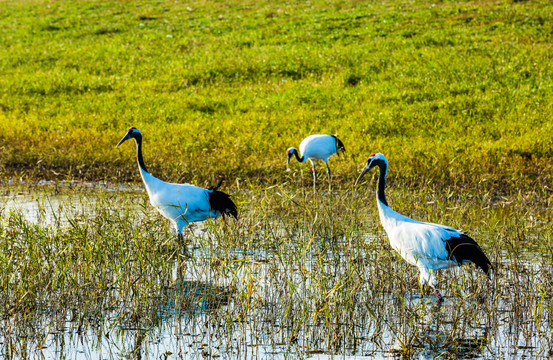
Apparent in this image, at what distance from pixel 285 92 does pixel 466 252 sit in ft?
38.6

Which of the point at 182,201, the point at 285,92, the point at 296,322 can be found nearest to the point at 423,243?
the point at 296,322

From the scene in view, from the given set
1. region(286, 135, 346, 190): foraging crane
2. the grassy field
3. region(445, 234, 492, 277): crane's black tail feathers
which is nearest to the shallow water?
region(445, 234, 492, 277): crane's black tail feathers

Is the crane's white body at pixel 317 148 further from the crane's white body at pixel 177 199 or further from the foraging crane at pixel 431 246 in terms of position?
the foraging crane at pixel 431 246

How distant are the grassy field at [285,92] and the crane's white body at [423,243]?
344 centimetres

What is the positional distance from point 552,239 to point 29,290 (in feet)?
18.7

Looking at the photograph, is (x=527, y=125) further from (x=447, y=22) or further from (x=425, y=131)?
(x=447, y=22)

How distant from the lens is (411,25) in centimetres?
2228

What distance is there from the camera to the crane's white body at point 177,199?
8188 millimetres

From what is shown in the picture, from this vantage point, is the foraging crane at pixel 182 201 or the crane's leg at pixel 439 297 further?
the foraging crane at pixel 182 201

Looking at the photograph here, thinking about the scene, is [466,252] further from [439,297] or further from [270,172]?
[270,172]

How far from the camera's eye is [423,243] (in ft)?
20.6

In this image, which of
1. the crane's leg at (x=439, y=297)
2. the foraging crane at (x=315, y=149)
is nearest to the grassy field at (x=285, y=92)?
the foraging crane at (x=315, y=149)

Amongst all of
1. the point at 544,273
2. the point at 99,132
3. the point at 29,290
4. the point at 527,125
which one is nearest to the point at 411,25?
the point at 527,125

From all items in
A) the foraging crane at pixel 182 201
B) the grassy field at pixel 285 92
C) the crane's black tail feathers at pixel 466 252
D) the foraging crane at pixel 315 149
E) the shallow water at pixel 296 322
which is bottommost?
the shallow water at pixel 296 322
